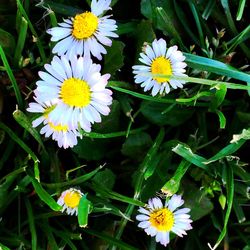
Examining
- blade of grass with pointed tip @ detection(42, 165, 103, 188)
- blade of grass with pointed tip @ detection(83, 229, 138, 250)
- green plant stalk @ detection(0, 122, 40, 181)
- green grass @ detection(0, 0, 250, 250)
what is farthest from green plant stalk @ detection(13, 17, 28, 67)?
blade of grass with pointed tip @ detection(83, 229, 138, 250)

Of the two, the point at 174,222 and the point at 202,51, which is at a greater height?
the point at 202,51

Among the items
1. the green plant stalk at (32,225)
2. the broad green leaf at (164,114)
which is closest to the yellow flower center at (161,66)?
the broad green leaf at (164,114)

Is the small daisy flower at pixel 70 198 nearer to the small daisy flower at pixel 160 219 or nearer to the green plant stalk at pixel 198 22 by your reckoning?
the small daisy flower at pixel 160 219

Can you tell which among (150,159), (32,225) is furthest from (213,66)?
(32,225)

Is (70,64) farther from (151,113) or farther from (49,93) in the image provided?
(151,113)

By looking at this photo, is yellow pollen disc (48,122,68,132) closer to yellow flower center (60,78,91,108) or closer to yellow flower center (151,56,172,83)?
yellow flower center (60,78,91,108)

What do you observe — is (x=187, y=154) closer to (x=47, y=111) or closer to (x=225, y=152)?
(x=225, y=152)

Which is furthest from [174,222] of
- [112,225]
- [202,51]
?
[202,51]
